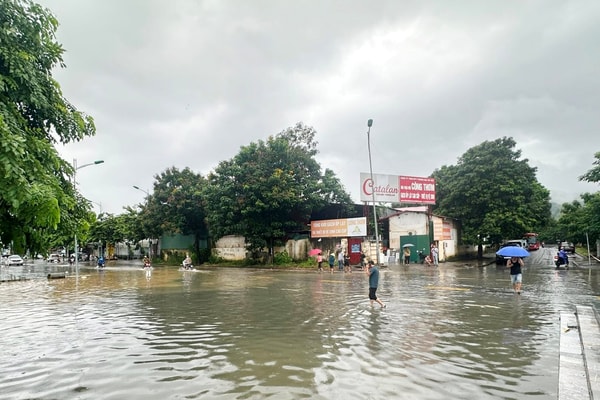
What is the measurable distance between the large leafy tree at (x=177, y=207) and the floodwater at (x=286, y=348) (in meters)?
27.6

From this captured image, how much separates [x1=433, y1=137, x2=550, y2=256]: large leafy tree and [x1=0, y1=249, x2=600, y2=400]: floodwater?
72.7ft

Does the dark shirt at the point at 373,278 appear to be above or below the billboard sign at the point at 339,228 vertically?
below

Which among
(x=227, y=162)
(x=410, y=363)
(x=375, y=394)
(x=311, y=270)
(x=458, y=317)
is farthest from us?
(x=227, y=162)

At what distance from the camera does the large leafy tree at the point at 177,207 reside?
42.4 meters

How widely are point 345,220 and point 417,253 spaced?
6.95 meters

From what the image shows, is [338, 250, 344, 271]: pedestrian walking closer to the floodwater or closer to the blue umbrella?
the floodwater

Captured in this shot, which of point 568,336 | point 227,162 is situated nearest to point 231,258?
point 227,162

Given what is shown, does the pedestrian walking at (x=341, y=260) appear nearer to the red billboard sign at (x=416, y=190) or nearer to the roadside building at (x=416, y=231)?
the roadside building at (x=416, y=231)

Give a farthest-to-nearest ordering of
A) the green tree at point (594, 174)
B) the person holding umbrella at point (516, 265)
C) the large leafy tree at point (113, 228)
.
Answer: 1. the large leafy tree at point (113, 228)
2. the green tree at point (594, 174)
3. the person holding umbrella at point (516, 265)

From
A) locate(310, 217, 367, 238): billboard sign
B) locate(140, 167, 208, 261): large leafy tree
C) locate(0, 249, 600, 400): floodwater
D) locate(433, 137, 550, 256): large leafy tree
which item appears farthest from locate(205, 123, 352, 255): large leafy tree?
locate(0, 249, 600, 400): floodwater

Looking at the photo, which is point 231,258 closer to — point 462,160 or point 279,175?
point 279,175

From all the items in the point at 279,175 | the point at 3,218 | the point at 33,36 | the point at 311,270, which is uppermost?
the point at 279,175

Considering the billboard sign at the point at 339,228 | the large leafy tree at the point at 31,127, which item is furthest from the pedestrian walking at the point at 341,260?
the large leafy tree at the point at 31,127

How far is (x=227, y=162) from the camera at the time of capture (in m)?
38.6
